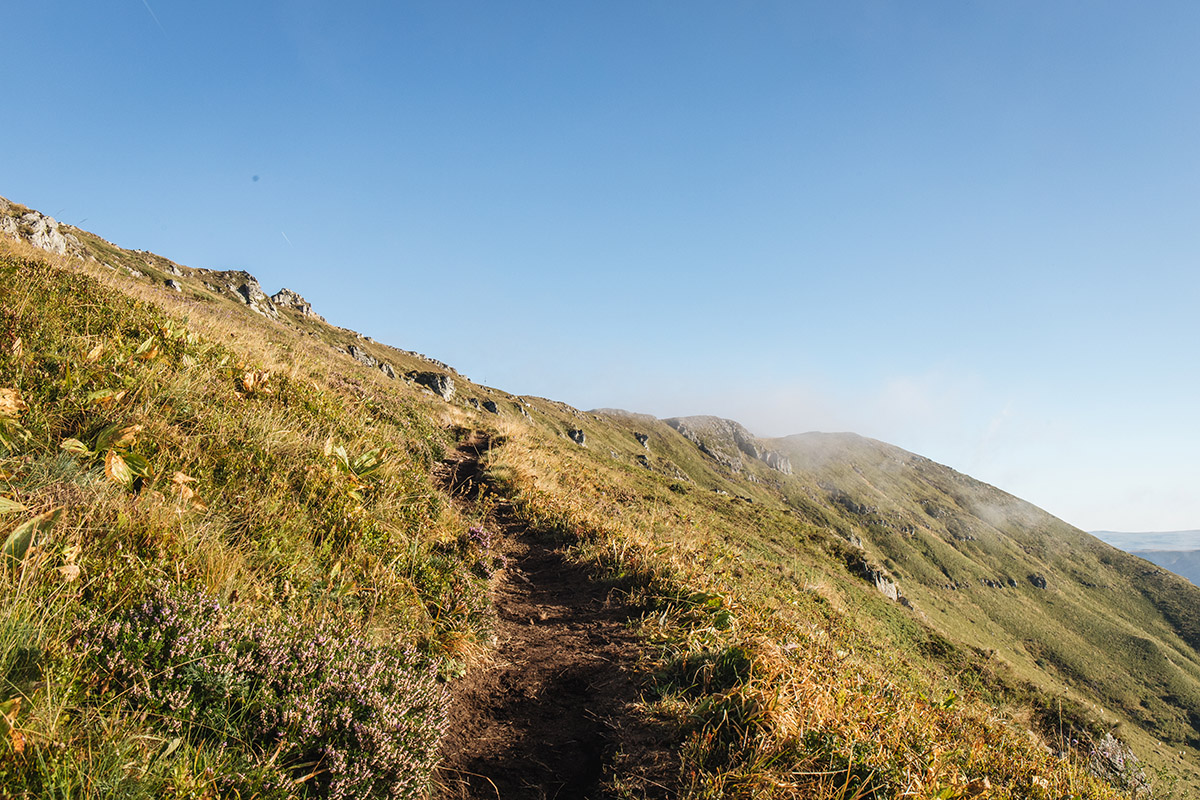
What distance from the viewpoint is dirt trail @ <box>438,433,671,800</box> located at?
3.71 metres

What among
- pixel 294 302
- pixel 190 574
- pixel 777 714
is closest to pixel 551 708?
pixel 777 714

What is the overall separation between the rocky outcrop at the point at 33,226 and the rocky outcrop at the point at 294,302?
4737cm

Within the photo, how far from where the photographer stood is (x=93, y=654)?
2.78 metres

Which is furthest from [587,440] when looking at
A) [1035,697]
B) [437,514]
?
[437,514]

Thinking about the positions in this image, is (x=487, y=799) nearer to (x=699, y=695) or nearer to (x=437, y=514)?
(x=699, y=695)

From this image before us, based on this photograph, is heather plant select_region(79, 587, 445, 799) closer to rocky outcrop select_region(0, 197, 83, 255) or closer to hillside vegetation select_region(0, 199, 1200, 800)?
hillside vegetation select_region(0, 199, 1200, 800)

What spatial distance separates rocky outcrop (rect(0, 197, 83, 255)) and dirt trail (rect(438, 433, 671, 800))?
62726 mm

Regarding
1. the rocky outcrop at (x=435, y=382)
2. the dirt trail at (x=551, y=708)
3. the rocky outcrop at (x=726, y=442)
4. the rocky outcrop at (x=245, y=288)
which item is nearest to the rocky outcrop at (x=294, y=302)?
the rocky outcrop at (x=245, y=288)

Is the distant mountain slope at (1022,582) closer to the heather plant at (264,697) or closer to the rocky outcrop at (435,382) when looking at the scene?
the rocky outcrop at (435,382)

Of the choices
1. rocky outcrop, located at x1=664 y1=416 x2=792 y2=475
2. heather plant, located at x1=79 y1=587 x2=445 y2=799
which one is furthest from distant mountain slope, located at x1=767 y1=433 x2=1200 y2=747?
heather plant, located at x1=79 y1=587 x2=445 y2=799

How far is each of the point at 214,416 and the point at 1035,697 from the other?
1381 inches

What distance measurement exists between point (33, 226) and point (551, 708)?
73.4 meters

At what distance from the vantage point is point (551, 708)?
4625mm

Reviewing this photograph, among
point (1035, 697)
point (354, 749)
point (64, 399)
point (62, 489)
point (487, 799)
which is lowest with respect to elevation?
point (1035, 697)
